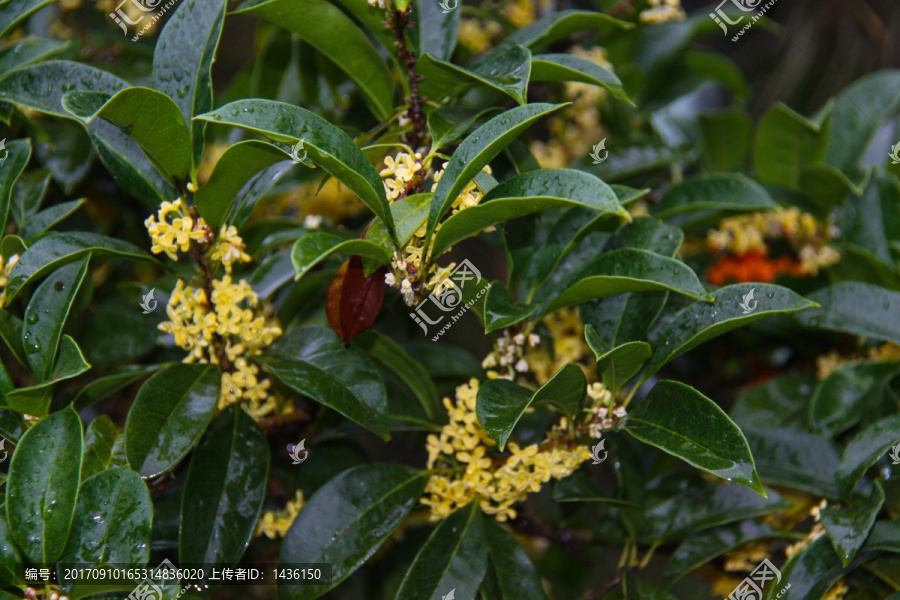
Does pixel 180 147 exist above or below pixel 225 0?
below

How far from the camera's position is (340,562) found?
1.15 m

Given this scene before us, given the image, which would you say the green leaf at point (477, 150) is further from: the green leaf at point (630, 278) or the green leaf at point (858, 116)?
the green leaf at point (858, 116)

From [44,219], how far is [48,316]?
218mm

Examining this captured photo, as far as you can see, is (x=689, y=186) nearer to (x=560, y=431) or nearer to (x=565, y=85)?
(x=565, y=85)

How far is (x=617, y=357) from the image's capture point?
1047 millimetres

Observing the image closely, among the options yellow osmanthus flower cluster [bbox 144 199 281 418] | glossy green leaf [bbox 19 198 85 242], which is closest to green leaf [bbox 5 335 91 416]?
yellow osmanthus flower cluster [bbox 144 199 281 418]

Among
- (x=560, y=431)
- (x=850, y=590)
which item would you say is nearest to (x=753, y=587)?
(x=850, y=590)

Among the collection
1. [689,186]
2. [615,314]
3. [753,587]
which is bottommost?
[753,587]

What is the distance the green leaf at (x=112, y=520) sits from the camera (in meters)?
0.99

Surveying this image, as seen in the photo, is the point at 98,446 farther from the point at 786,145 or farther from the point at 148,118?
the point at 786,145

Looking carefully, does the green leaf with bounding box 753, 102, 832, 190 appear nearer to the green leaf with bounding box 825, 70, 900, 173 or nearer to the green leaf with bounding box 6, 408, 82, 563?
the green leaf with bounding box 825, 70, 900, 173

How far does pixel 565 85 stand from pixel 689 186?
0.42m

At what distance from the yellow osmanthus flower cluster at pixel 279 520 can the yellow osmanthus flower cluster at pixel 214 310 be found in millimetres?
211

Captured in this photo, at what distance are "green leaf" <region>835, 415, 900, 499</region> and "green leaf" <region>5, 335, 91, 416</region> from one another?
1153 mm
